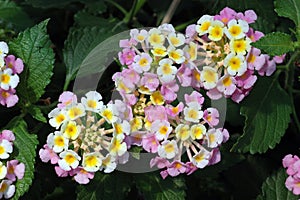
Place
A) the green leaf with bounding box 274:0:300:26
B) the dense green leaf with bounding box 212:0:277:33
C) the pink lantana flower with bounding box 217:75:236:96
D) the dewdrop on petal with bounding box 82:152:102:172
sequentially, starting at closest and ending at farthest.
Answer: the dewdrop on petal with bounding box 82:152:102:172
the pink lantana flower with bounding box 217:75:236:96
the green leaf with bounding box 274:0:300:26
the dense green leaf with bounding box 212:0:277:33

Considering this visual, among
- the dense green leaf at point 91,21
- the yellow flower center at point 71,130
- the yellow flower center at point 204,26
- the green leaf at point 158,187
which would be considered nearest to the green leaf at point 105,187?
the green leaf at point 158,187

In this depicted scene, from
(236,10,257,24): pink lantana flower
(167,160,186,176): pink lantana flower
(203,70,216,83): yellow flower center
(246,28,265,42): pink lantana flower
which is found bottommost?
(167,160,186,176): pink lantana flower

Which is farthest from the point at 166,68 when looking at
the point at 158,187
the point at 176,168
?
the point at 158,187

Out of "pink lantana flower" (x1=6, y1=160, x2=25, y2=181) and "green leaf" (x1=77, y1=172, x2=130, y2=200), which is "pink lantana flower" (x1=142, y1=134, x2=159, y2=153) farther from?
"pink lantana flower" (x1=6, y1=160, x2=25, y2=181)

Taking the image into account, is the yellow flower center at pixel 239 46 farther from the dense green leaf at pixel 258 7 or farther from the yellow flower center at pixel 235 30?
the dense green leaf at pixel 258 7

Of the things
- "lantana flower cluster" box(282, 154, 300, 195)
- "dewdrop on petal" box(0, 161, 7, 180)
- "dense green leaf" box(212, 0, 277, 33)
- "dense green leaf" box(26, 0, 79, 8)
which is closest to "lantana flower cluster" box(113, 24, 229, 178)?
"lantana flower cluster" box(282, 154, 300, 195)

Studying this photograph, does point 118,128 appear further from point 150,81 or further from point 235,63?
point 235,63
